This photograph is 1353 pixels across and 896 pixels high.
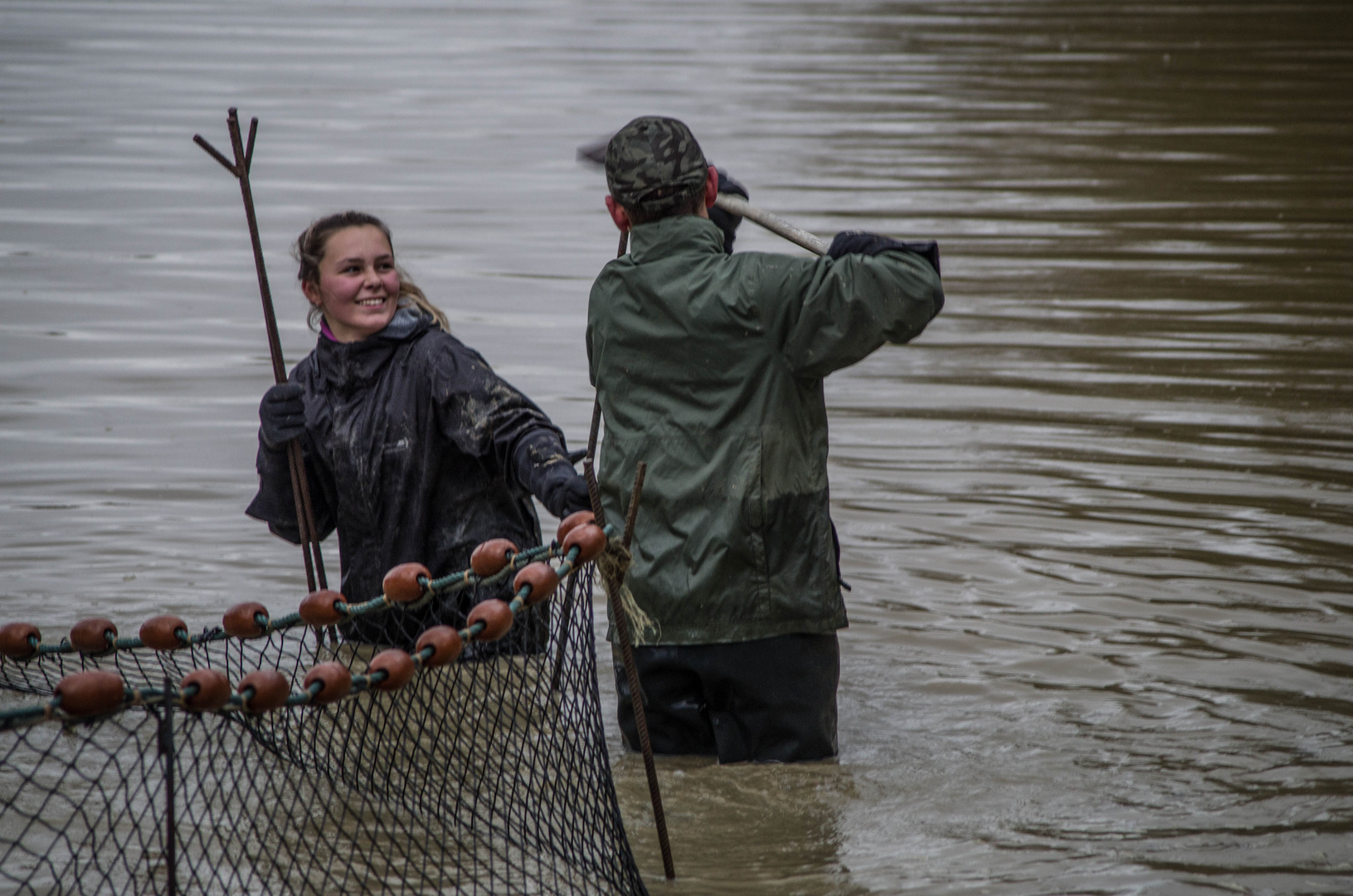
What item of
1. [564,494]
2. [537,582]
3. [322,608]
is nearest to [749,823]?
[564,494]

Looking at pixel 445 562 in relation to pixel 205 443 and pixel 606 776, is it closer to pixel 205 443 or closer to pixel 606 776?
pixel 606 776

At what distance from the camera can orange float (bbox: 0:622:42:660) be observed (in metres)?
3.45

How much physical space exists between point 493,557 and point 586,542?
28 cm

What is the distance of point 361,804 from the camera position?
3.74m

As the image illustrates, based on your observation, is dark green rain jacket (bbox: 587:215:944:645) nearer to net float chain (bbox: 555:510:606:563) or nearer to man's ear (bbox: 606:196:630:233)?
man's ear (bbox: 606:196:630:233)

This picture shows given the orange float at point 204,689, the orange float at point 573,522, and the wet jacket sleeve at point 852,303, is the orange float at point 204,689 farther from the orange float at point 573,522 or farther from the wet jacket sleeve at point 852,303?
the wet jacket sleeve at point 852,303

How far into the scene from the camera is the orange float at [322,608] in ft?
11.3

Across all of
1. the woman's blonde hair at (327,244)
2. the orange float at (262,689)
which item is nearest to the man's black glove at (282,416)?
the woman's blonde hair at (327,244)

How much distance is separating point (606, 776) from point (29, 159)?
10.4 m

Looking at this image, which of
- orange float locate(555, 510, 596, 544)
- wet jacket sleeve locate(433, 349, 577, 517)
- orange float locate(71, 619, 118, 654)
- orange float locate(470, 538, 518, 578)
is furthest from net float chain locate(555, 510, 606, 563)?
orange float locate(71, 619, 118, 654)

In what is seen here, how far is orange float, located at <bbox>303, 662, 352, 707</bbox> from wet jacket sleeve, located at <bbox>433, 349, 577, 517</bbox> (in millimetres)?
1179

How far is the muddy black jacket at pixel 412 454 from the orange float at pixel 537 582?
2.93 feet

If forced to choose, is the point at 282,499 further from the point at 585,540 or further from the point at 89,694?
the point at 89,694

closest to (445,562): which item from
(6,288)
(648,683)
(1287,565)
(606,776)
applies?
(648,683)
